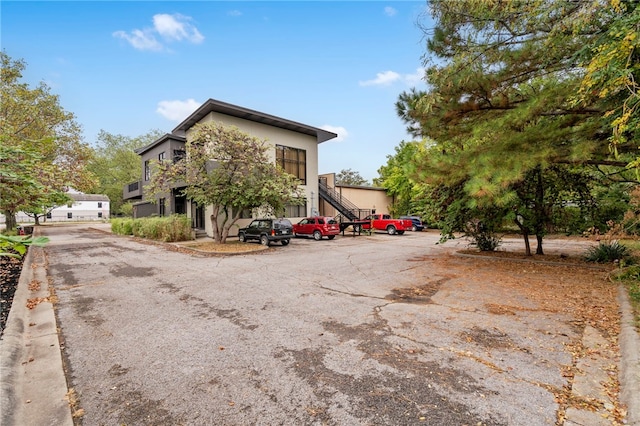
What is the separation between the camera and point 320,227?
1923 cm

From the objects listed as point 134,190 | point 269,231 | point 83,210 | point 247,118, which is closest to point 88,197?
point 83,210

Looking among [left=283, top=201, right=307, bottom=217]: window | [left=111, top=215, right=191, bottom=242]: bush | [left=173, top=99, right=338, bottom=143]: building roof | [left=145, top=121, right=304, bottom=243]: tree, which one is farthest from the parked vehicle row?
[left=173, top=99, right=338, bottom=143]: building roof

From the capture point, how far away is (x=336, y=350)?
3740 mm

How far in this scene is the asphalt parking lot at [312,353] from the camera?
2.63m

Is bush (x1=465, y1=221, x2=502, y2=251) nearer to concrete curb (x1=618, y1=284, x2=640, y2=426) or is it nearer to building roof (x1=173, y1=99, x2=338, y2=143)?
concrete curb (x1=618, y1=284, x2=640, y2=426)

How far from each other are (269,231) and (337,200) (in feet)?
38.3

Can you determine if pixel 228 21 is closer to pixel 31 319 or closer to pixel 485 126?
pixel 485 126

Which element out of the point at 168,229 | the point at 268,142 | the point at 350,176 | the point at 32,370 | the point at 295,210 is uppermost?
the point at 350,176

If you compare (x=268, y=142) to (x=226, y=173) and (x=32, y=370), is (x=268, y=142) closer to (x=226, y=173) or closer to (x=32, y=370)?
(x=226, y=173)

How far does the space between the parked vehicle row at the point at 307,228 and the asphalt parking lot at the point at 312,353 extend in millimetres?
8230

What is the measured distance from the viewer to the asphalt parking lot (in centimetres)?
263

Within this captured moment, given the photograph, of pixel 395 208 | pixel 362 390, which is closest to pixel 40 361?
pixel 362 390

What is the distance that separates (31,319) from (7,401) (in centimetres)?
308

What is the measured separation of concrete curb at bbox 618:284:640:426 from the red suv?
14963mm
